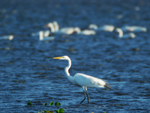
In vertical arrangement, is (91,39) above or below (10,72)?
above

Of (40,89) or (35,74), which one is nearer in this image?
(40,89)

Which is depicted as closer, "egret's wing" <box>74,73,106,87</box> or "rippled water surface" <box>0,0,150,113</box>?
"egret's wing" <box>74,73,106,87</box>

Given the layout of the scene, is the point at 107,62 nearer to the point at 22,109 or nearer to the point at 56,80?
the point at 56,80

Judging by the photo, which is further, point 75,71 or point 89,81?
point 75,71

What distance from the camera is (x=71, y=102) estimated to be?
11641 millimetres

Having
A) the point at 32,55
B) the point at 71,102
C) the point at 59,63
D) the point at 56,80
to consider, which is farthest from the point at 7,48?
the point at 71,102

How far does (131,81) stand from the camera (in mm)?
14430

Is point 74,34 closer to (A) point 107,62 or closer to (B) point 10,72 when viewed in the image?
(A) point 107,62

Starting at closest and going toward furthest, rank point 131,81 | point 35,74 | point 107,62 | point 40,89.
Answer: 1. point 40,89
2. point 131,81
3. point 35,74
4. point 107,62

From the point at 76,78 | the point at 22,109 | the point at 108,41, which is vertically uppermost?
the point at 108,41

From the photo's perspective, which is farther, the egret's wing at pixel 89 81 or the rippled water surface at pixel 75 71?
the rippled water surface at pixel 75 71

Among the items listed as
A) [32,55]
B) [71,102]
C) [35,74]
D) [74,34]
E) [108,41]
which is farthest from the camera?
[74,34]

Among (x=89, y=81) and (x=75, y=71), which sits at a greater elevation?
(x=75, y=71)

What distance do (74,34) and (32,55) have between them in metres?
9.91
